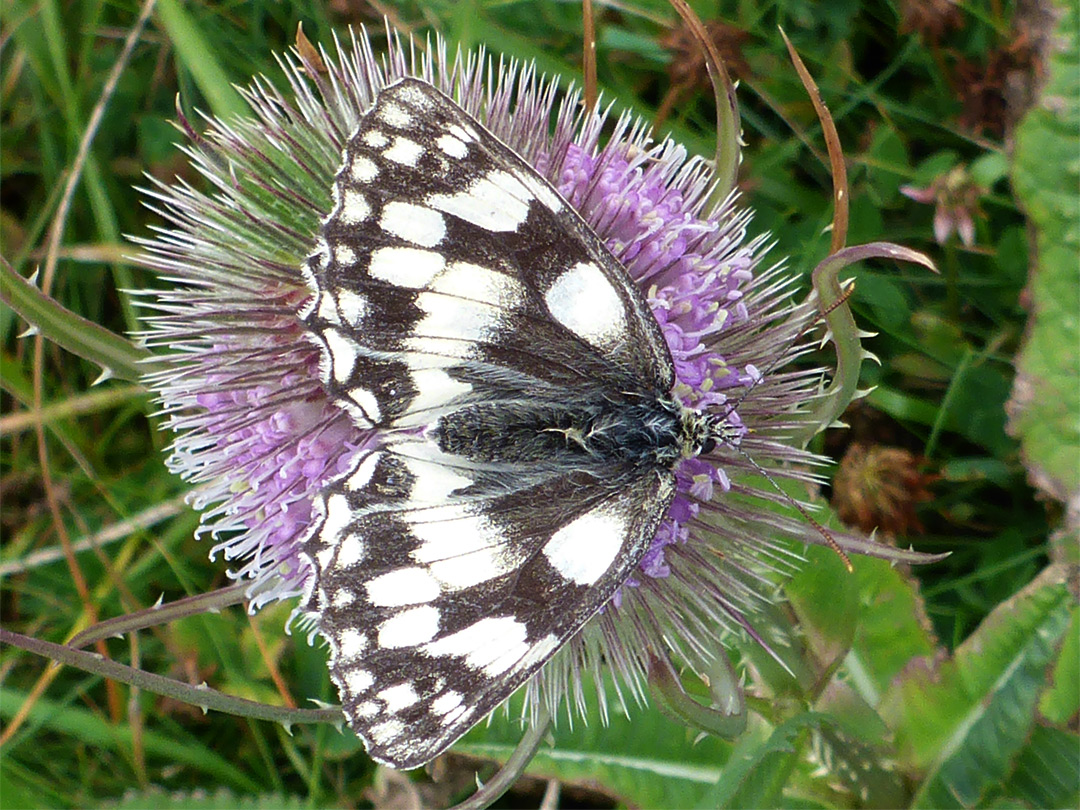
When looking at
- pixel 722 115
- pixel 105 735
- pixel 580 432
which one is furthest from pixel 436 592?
pixel 105 735

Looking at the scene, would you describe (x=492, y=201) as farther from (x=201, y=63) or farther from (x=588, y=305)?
(x=201, y=63)

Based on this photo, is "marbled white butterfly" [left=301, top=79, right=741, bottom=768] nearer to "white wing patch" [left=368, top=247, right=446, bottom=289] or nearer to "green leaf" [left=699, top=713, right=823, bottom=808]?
"white wing patch" [left=368, top=247, right=446, bottom=289]

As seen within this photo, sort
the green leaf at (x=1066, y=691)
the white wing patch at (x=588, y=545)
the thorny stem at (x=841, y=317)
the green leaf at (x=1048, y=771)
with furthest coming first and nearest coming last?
1. the green leaf at (x=1066, y=691)
2. the green leaf at (x=1048, y=771)
3. the white wing patch at (x=588, y=545)
4. the thorny stem at (x=841, y=317)

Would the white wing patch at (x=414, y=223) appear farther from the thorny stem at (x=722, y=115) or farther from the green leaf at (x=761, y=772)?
the green leaf at (x=761, y=772)

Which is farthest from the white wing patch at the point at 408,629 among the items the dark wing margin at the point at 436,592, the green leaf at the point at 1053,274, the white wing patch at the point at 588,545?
the green leaf at the point at 1053,274

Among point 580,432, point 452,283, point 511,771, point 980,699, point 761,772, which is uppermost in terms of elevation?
point 452,283

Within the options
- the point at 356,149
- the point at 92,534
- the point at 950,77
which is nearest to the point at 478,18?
the point at 356,149
